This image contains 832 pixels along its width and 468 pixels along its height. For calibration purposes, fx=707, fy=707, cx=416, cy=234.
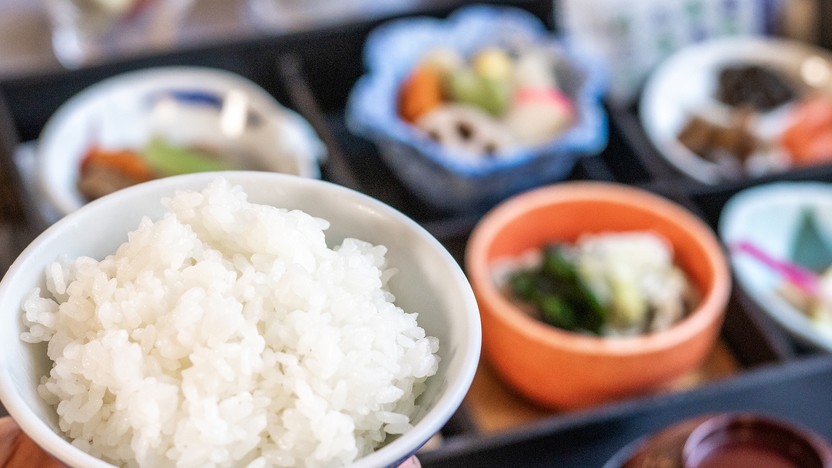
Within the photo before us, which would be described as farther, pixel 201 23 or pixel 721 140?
pixel 201 23

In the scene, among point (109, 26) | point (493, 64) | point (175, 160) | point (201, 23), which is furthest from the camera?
point (201, 23)

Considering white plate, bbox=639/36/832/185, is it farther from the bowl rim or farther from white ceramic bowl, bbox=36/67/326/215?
white ceramic bowl, bbox=36/67/326/215

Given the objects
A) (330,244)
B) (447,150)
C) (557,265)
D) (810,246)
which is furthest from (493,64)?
(330,244)

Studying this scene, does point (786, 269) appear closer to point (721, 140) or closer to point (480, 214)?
point (721, 140)

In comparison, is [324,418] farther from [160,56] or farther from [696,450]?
[160,56]

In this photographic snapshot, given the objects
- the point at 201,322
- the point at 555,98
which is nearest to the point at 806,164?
the point at 555,98

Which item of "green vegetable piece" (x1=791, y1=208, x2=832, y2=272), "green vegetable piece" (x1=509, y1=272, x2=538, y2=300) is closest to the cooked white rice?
"green vegetable piece" (x1=509, y1=272, x2=538, y2=300)
